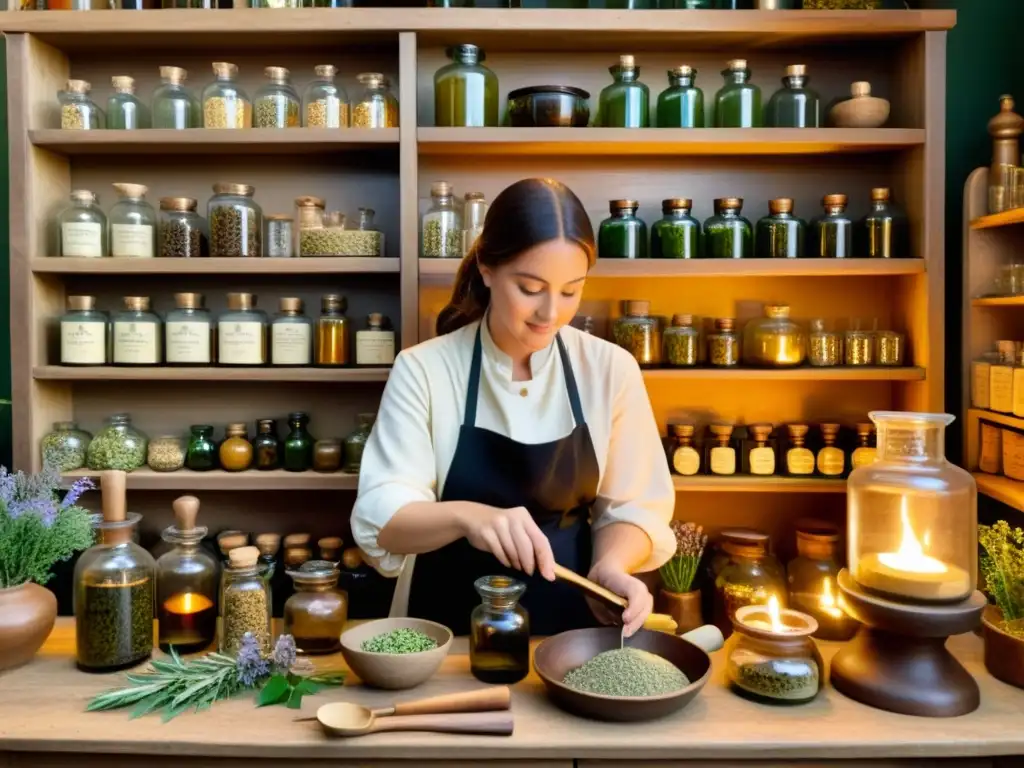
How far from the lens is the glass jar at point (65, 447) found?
223 centimetres

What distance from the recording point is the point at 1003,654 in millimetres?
A: 1319

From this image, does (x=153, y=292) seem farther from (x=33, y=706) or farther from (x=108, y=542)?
(x=33, y=706)

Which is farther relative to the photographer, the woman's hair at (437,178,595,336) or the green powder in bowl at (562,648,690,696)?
the woman's hair at (437,178,595,336)

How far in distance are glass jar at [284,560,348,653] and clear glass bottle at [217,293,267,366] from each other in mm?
992

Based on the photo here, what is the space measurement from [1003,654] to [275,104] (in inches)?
78.2

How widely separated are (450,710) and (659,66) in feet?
6.24

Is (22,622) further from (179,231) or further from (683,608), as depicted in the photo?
(683,608)

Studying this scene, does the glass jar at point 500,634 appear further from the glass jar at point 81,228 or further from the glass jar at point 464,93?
the glass jar at point 81,228

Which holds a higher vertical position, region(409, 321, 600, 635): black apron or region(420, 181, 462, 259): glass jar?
region(420, 181, 462, 259): glass jar

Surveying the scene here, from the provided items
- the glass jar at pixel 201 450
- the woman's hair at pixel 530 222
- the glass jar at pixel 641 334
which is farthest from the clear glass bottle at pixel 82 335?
the glass jar at pixel 641 334

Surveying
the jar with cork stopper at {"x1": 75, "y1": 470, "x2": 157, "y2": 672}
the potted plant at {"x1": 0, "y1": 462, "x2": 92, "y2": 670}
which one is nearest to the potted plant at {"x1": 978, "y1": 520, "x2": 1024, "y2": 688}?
the jar with cork stopper at {"x1": 75, "y1": 470, "x2": 157, "y2": 672}

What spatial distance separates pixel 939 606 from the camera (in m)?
1.24

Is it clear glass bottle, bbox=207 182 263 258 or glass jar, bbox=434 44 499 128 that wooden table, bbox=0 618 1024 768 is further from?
glass jar, bbox=434 44 499 128

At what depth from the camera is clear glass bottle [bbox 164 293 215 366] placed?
2.25m
